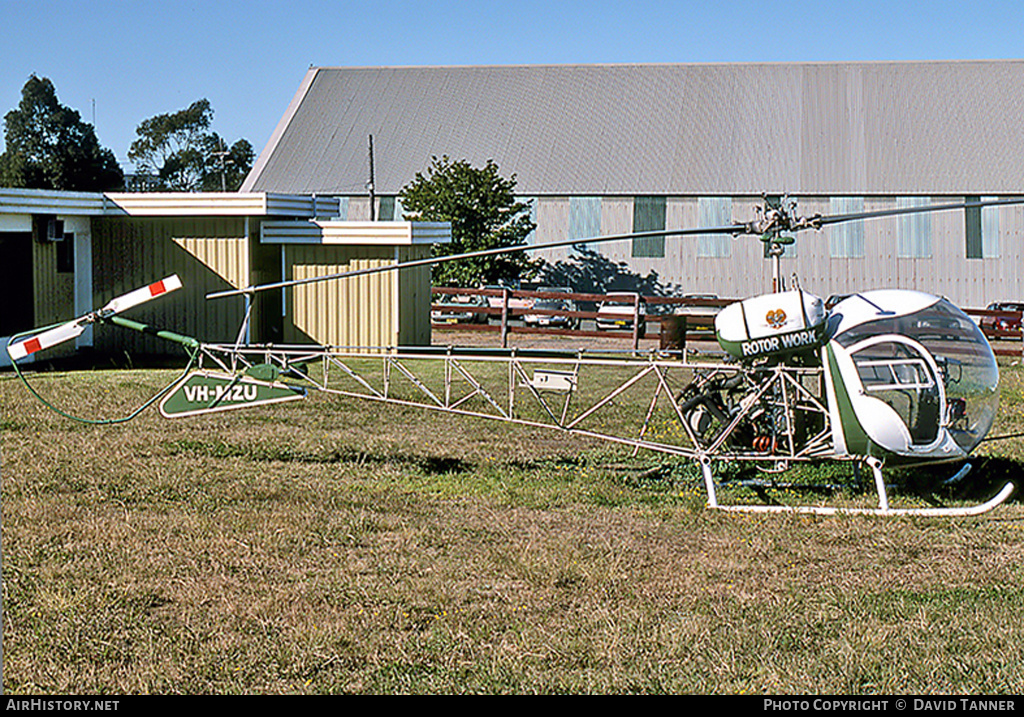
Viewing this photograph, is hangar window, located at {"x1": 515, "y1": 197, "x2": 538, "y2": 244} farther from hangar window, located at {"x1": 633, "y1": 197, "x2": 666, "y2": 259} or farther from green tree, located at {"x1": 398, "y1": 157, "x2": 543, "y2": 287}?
hangar window, located at {"x1": 633, "y1": 197, "x2": 666, "y2": 259}

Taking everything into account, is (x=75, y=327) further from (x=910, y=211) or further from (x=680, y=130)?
(x=680, y=130)

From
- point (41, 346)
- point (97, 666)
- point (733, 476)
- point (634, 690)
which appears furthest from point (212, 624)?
point (733, 476)

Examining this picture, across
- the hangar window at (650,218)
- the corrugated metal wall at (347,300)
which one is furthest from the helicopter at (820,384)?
the hangar window at (650,218)

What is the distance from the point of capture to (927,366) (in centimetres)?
785

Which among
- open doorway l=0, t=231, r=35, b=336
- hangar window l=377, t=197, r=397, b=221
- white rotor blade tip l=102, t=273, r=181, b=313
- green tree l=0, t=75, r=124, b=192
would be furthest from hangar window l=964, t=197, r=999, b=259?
green tree l=0, t=75, r=124, b=192

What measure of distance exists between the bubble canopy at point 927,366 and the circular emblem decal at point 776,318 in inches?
16.5

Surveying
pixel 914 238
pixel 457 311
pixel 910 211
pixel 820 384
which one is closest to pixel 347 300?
pixel 457 311

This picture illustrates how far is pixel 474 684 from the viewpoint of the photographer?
192 inches

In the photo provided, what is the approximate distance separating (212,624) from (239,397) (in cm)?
388

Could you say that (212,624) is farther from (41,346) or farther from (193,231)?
(193,231)

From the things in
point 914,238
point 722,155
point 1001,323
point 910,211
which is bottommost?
point 1001,323

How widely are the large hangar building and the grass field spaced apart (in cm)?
2882

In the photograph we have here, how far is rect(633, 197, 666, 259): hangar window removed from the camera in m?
38.1

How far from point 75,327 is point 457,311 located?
53.6 feet
